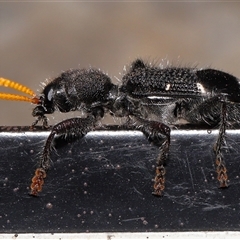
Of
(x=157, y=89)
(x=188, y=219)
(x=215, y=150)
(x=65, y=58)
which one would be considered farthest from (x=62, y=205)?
(x=65, y=58)

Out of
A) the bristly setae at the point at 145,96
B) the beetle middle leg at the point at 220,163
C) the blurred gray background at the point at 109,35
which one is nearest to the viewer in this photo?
the beetle middle leg at the point at 220,163

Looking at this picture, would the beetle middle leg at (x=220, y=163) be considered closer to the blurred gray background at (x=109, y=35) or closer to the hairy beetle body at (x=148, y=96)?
the hairy beetle body at (x=148, y=96)

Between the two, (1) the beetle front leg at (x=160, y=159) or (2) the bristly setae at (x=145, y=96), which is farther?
(2) the bristly setae at (x=145, y=96)

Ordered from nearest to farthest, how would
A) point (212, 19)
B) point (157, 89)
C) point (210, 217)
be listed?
point (210, 217), point (157, 89), point (212, 19)

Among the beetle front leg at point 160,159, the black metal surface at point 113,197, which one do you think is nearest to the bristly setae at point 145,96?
the beetle front leg at point 160,159

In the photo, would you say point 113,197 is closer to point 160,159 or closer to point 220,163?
point 160,159

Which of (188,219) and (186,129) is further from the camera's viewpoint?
(186,129)

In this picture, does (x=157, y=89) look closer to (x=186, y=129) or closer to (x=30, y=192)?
(x=186, y=129)
